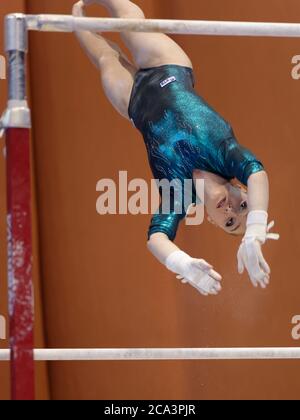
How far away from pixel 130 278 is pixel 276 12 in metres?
1.08

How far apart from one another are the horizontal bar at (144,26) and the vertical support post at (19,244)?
18 centimetres

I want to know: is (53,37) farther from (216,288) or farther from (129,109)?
(216,288)

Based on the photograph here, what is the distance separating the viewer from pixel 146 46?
231cm

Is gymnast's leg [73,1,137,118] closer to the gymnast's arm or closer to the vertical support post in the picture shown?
the gymnast's arm

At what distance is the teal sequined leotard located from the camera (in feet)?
7.12

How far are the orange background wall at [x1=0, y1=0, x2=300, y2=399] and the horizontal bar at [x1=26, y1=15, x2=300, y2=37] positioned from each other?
0.99m

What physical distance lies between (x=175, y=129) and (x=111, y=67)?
292 mm

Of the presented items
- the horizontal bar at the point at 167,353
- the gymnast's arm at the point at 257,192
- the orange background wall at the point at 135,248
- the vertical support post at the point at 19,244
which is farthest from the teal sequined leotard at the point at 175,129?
the vertical support post at the point at 19,244

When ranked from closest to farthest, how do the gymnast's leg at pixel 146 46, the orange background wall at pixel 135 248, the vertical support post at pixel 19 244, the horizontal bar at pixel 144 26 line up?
1. the vertical support post at pixel 19 244
2. the horizontal bar at pixel 144 26
3. the gymnast's leg at pixel 146 46
4. the orange background wall at pixel 135 248

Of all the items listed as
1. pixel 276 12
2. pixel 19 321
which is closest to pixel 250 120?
pixel 276 12

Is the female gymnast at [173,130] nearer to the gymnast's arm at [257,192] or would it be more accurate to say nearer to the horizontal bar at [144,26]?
the gymnast's arm at [257,192]

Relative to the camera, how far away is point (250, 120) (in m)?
2.83

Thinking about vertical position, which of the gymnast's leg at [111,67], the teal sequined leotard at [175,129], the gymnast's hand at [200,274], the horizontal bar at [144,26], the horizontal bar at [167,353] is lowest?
the horizontal bar at [167,353]

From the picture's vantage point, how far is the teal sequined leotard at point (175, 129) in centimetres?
217
